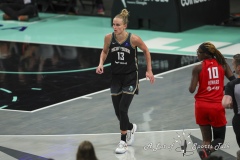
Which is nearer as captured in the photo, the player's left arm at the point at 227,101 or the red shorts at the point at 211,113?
the player's left arm at the point at 227,101

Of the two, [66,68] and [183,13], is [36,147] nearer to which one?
[66,68]

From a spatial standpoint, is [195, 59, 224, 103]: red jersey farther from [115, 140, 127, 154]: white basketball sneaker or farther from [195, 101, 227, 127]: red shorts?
[115, 140, 127, 154]: white basketball sneaker

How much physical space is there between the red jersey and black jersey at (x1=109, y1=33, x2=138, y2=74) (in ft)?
5.44

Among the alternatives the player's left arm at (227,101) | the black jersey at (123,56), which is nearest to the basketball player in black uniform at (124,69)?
the black jersey at (123,56)

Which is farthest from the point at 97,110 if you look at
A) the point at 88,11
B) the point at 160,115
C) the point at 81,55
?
the point at 88,11

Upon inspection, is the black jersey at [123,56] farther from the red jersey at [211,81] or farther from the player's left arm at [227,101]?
the player's left arm at [227,101]

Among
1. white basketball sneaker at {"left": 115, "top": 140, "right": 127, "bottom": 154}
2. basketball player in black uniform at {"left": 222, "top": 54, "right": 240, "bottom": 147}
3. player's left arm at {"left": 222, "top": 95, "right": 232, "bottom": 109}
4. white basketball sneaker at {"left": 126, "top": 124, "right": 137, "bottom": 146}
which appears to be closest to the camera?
player's left arm at {"left": 222, "top": 95, "right": 232, "bottom": 109}

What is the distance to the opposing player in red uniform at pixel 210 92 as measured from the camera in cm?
958

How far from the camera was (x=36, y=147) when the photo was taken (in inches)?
445

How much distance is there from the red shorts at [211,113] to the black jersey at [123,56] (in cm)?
174

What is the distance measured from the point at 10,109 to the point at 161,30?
357 inches

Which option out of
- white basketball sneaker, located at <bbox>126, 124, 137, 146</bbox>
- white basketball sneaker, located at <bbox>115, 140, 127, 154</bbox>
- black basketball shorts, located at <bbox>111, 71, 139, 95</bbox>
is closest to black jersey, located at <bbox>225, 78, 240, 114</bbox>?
black basketball shorts, located at <bbox>111, 71, 139, 95</bbox>

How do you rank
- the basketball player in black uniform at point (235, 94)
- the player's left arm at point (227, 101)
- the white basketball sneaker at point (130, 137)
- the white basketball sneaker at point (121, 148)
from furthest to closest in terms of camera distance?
1. the white basketball sneaker at point (130, 137)
2. the white basketball sneaker at point (121, 148)
3. the basketball player in black uniform at point (235, 94)
4. the player's left arm at point (227, 101)

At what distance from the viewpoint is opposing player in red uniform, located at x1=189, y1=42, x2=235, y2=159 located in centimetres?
958
